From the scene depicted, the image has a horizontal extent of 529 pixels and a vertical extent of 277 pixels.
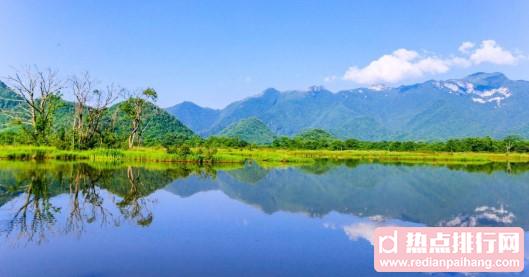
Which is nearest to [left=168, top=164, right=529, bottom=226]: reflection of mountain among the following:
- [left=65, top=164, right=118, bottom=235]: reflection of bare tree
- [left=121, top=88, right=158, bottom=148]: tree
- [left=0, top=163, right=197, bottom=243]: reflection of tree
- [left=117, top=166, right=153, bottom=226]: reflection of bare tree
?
[left=117, top=166, right=153, bottom=226]: reflection of bare tree

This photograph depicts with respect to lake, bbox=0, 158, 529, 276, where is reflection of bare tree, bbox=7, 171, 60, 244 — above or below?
above

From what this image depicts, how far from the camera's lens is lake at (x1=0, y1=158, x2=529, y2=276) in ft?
28.1

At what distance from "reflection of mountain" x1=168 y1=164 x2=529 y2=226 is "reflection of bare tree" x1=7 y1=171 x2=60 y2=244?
5892 mm

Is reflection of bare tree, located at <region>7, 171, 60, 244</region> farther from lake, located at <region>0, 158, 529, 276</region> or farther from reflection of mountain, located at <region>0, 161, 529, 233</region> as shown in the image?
reflection of mountain, located at <region>0, 161, 529, 233</region>

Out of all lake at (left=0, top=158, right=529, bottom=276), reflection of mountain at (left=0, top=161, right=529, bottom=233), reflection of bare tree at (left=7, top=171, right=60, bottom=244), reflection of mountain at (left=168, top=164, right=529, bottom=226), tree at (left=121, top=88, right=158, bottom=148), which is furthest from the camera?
tree at (left=121, top=88, right=158, bottom=148)

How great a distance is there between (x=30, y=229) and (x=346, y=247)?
812cm

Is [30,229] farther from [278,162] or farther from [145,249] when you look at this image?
[278,162]

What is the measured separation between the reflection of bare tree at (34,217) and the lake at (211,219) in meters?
0.03

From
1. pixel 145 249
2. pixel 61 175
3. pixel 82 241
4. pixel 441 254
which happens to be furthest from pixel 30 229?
pixel 61 175

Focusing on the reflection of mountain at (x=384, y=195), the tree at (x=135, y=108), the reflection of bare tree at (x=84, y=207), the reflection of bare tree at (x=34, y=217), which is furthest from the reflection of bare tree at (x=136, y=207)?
the tree at (x=135, y=108)

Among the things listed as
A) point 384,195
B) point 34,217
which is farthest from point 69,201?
point 384,195

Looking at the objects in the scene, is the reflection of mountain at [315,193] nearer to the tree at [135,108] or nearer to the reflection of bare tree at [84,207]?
the reflection of bare tree at [84,207]

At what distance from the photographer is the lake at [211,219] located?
858cm

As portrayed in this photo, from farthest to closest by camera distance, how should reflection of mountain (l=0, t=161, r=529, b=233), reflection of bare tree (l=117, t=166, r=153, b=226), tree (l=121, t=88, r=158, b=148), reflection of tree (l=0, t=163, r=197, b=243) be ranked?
tree (l=121, t=88, r=158, b=148) → reflection of mountain (l=0, t=161, r=529, b=233) → reflection of bare tree (l=117, t=166, r=153, b=226) → reflection of tree (l=0, t=163, r=197, b=243)
